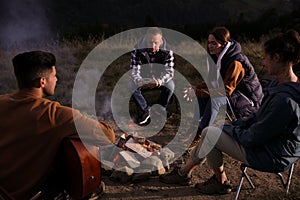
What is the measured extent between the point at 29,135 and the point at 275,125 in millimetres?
1710

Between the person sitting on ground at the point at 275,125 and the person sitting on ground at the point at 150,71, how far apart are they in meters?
2.07

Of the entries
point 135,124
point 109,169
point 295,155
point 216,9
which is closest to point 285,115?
point 295,155

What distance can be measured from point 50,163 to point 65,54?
756cm

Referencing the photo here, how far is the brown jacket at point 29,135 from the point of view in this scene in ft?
6.98

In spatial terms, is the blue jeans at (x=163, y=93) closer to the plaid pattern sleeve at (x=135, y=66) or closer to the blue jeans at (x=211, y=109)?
the plaid pattern sleeve at (x=135, y=66)

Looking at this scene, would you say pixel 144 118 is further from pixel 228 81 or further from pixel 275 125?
pixel 275 125

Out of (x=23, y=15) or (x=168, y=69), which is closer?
(x=168, y=69)

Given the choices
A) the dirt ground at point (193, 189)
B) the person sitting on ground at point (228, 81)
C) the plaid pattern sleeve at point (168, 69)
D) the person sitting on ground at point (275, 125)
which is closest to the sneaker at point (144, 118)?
the plaid pattern sleeve at point (168, 69)

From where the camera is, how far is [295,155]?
2812 mm

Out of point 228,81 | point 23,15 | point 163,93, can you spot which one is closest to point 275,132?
point 228,81

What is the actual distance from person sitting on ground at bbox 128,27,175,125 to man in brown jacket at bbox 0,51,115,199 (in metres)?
2.76

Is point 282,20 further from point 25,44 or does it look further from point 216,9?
point 216,9

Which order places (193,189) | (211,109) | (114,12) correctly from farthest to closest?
1. (114,12)
2. (211,109)
3. (193,189)

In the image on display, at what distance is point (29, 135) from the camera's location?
7.00ft
